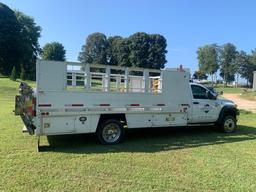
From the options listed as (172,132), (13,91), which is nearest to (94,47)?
(13,91)

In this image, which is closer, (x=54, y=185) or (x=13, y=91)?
(x=54, y=185)

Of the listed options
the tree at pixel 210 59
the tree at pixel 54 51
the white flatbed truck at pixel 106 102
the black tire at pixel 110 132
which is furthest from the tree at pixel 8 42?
the tree at pixel 210 59

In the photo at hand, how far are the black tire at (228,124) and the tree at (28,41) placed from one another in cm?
Result: 4683

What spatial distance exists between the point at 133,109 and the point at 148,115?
562 millimetres

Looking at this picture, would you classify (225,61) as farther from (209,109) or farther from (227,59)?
(209,109)

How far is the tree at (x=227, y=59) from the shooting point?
310ft

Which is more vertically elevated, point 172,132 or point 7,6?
point 7,6

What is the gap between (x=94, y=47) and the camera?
300 ft

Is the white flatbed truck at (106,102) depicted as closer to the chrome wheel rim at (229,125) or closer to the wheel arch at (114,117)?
the wheel arch at (114,117)

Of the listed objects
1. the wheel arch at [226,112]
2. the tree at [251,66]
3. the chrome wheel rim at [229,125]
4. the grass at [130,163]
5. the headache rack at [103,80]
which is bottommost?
the grass at [130,163]

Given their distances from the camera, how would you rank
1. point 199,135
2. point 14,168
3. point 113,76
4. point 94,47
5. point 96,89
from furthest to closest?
point 94,47 → point 199,135 → point 113,76 → point 96,89 → point 14,168

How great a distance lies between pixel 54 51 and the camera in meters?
87.4

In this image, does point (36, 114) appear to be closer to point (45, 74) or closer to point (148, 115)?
point (45, 74)

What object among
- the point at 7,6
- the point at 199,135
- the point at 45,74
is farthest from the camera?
the point at 7,6
